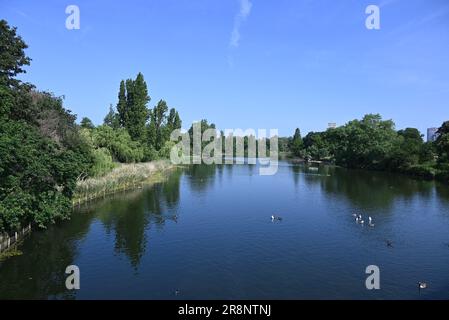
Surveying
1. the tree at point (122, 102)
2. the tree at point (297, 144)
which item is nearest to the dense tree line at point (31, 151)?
the tree at point (122, 102)

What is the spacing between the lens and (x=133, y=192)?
2095 inches

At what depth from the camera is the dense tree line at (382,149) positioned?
246 feet

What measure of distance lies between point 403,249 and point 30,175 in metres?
25.2

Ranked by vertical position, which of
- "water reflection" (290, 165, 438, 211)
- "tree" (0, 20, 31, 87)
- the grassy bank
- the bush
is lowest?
"water reflection" (290, 165, 438, 211)

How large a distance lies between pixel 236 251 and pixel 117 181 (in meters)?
29.4

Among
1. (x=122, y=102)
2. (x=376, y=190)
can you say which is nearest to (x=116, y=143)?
(x=122, y=102)

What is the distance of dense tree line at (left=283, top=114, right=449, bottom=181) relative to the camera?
74.9m

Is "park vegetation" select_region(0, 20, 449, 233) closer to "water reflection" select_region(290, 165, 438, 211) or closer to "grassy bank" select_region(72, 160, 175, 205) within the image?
"grassy bank" select_region(72, 160, 175, 205)

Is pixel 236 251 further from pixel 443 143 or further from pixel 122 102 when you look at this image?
pixel 443 143

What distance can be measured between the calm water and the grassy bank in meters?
1.87

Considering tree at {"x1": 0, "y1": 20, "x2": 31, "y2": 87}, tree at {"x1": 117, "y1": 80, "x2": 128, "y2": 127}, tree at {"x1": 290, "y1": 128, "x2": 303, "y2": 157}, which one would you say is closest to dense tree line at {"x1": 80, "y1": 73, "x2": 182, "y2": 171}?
tree at {"x1": 117, "y1": 80, "x2": 128, "y2": 127}

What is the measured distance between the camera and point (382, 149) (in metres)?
94.9

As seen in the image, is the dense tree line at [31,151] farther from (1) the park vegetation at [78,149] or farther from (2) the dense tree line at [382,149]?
(2) the dense tree line at [382,149]
